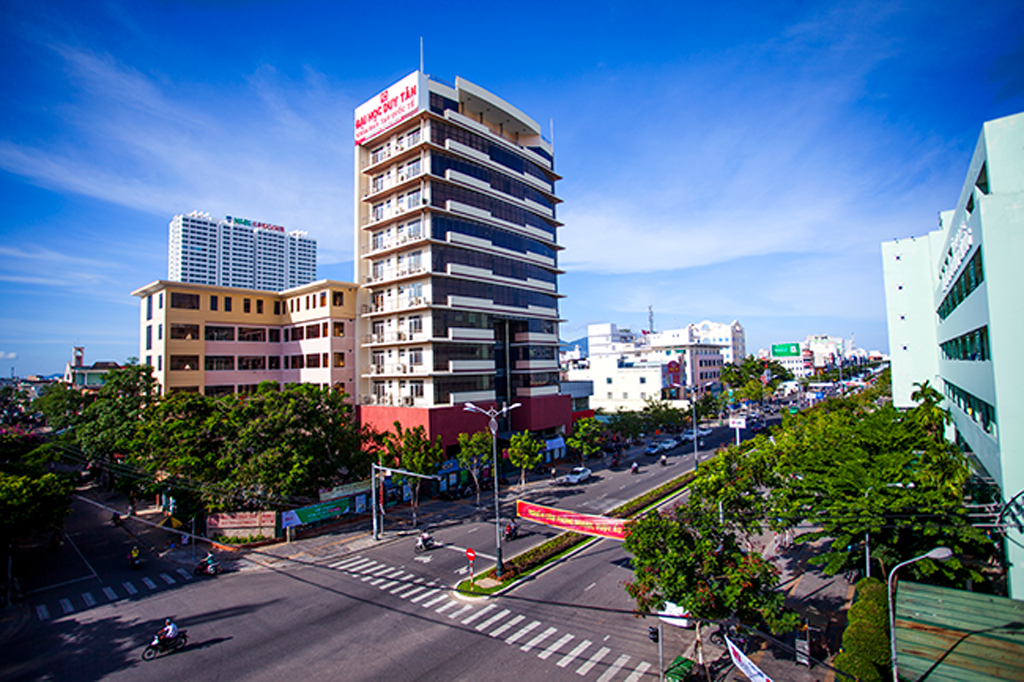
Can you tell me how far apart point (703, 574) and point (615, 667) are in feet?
17.6

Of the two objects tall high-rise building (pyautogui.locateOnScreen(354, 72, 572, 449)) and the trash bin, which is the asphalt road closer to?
the trash bin

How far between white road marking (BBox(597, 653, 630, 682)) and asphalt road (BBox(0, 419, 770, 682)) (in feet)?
0.13

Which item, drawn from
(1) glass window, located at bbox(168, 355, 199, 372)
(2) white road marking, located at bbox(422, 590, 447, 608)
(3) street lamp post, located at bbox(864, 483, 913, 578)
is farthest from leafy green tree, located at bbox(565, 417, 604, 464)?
(1) glass window, located at bbox(168, 355, 199, 372)

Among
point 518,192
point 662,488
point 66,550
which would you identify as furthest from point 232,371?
point 662,488

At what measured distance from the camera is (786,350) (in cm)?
12419

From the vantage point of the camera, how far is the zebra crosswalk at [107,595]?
81.8 ft

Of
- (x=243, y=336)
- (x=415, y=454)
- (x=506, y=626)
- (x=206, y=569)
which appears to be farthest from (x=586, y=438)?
(x=243, y=336)

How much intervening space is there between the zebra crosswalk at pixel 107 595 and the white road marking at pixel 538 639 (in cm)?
2129

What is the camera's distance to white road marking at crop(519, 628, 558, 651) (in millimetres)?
19812

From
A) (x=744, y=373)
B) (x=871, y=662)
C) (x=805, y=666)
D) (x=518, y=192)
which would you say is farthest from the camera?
(x=744, y=373)

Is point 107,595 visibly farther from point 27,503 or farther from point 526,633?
point 526,633

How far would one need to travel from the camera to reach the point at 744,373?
103000 mm

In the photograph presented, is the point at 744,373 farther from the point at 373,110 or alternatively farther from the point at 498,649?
the point at 498,649

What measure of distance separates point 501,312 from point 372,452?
68.1 ft
